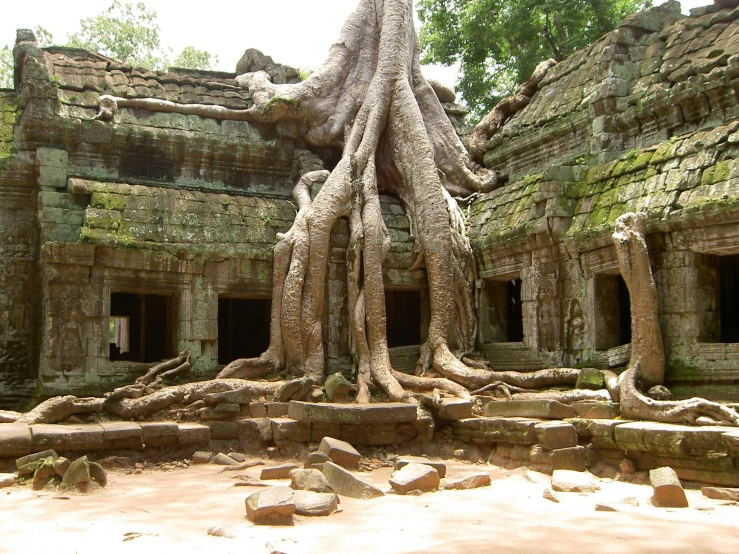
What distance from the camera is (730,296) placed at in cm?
954

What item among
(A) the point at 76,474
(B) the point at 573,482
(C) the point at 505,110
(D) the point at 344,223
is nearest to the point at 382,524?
(B) the point at 573,482

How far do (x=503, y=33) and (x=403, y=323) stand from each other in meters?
7.66

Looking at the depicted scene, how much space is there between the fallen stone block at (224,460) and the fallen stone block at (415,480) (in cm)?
191

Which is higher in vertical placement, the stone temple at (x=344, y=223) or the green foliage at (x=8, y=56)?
the green foliage at (x=8, y=56)

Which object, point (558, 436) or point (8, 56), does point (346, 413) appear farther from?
point (8, 56)

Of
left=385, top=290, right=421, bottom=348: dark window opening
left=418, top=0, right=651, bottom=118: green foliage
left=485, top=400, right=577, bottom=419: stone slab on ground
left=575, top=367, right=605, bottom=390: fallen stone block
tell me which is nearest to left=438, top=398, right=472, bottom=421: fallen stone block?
left=485, top=400, right=577, bottom=419: stone slab on ground

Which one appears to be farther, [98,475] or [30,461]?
[30,461]

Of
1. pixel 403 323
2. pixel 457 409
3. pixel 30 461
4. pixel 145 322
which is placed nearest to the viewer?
pixel 30 461

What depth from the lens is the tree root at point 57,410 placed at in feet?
26.3

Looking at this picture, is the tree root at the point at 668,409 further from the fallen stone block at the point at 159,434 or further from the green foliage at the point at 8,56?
the green foliage at the point at 8,56

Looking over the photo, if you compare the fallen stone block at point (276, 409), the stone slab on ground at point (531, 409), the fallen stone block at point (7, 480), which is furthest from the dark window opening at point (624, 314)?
the fallen stone block at point (7, 480)

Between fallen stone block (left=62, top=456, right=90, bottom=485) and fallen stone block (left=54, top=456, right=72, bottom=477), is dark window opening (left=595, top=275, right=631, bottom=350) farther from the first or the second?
fallen stone block (left=54, top=456, right=72, bottom=477)

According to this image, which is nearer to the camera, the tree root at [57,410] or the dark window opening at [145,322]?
the tree root at [57,410]

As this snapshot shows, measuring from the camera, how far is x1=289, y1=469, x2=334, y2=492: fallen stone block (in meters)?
6.02
